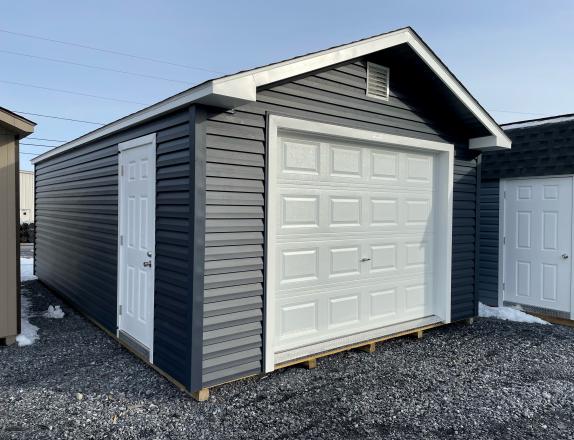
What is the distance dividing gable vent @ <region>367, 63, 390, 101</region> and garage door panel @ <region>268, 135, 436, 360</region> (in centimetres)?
58

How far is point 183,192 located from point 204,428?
1.80 m

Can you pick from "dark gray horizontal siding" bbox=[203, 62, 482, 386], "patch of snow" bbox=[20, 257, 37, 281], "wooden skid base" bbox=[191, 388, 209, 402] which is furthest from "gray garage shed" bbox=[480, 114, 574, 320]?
"patch of snow" bbox=[20, 257, 37, 281]

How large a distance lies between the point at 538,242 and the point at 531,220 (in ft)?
1.14

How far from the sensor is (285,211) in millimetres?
4078

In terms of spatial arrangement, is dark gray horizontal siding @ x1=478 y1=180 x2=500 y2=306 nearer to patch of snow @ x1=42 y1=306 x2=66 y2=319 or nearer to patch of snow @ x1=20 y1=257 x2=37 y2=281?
patch of snow @ x1=42 y1=306 x2=66 y2=319

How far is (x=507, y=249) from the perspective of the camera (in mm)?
6828

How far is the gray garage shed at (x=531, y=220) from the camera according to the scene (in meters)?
6.15

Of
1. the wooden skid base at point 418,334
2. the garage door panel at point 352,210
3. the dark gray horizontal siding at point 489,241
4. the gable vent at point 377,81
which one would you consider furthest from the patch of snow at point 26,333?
the dark gray horizontal siding at point 489,241

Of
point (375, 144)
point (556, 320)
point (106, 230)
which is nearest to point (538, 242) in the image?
point (556, 320)

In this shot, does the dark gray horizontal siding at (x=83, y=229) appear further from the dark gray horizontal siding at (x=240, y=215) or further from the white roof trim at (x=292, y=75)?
the dark gray horizontal siding at (x=240, y=215)

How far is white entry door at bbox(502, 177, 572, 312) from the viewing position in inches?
242

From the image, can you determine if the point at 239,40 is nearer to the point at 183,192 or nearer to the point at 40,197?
the point at 40,197

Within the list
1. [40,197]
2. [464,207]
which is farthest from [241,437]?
[40,197]

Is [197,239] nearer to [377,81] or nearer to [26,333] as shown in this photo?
[377,81]
